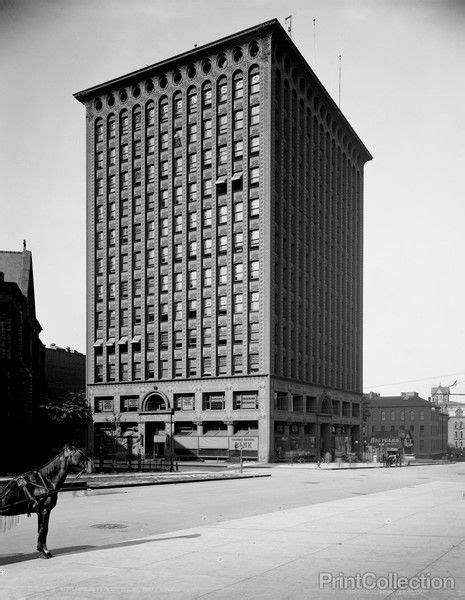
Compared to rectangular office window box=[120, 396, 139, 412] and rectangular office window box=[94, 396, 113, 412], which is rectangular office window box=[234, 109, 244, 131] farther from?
rectangular office window box=[94, 396, 113, 412]

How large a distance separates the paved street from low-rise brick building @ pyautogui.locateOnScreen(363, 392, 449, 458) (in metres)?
147

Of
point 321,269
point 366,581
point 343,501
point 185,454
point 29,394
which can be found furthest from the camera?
point 321,269

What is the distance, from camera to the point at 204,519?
1973 cm

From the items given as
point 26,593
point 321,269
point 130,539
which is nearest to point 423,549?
point 130,539

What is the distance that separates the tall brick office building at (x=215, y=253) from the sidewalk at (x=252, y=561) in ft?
204

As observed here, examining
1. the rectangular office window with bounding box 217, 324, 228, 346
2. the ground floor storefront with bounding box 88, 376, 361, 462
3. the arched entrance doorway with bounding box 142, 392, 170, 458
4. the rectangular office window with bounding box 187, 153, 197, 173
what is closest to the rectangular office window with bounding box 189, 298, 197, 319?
the rectangular office window with bounding box 217, 324, 228, 346

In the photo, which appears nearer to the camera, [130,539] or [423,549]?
[423,549]

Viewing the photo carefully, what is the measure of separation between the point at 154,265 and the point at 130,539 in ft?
249

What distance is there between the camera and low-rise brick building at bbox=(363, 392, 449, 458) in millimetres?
166000

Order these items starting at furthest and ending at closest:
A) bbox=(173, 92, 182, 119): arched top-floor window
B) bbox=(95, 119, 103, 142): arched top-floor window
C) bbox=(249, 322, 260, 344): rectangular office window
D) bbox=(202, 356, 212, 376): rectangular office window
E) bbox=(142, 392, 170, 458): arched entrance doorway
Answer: bbox=(95, 119, 103, 142): arched top-floor window
bbox=(173, 92, 182, 119): arched top-floor window
bbox=(142, 392, 170, 458): arched entrance doorway
bbox=(202, 356, 212, 376): rectangular office window
bbox=(249, 322, 260, 344): rectangular office window

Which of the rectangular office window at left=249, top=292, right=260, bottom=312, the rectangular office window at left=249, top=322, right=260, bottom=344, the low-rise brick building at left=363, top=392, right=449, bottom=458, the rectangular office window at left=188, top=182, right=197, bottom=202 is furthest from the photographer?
the low-rise brick building at left=363, top=392, right=449, bottom=458

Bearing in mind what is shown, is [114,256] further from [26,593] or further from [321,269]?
[26,593]

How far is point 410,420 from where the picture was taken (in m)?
168

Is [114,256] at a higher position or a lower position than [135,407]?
higher
